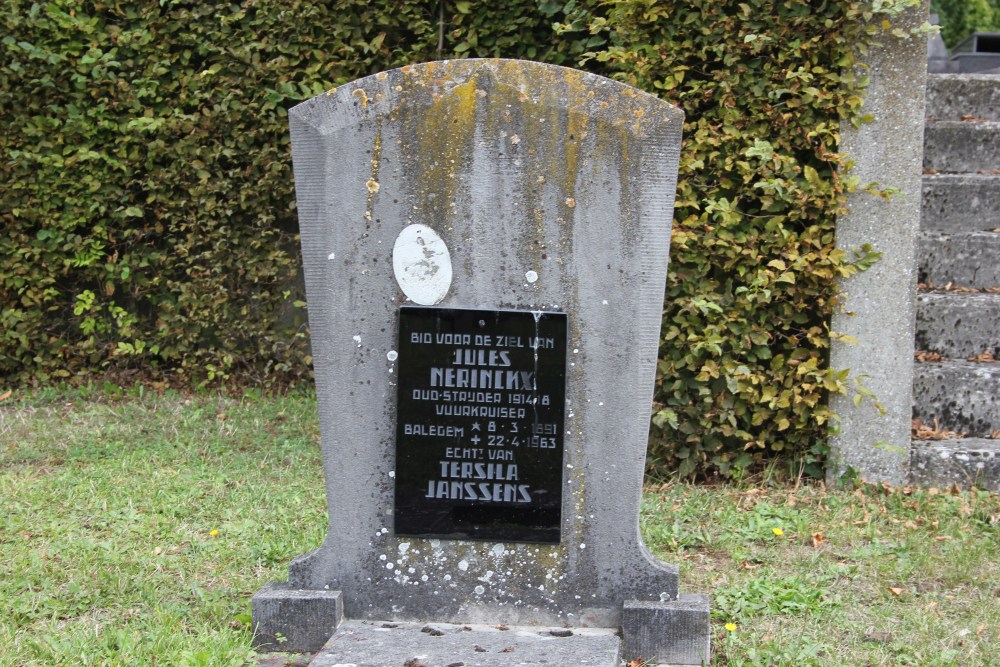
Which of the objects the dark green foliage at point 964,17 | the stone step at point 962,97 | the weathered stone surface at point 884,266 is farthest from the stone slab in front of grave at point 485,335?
the dark green foliage at point 964,17

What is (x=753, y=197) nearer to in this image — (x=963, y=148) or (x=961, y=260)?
(x=961, y=260)

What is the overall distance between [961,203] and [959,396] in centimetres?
133

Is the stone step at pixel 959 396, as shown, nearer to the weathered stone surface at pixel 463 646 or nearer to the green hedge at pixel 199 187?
the green hedge at pixel 199 187

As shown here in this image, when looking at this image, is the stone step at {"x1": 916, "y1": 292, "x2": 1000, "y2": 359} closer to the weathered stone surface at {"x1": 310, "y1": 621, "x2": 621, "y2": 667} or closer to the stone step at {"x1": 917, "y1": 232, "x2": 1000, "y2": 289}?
the stone step at {"x1": 917, "y1": 232, "x2": 1000, "y2": 289}

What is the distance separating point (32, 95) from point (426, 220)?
450cm

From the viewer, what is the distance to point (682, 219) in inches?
199

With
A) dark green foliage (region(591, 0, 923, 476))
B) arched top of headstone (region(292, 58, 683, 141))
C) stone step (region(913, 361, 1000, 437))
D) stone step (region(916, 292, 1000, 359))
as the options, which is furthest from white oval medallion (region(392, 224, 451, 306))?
stone step (region(916, 292, 1000, 359))

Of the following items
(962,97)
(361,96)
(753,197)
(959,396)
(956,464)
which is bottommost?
(956,464)

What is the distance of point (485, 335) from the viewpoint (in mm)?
3436

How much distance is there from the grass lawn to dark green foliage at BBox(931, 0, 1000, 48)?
699 inches

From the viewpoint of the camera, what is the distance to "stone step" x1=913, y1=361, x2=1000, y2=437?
5.19 meters

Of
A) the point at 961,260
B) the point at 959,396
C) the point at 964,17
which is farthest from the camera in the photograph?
the point at 964,17

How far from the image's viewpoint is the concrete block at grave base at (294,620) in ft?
11.2

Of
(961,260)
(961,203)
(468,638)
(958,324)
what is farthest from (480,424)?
(961,203)
